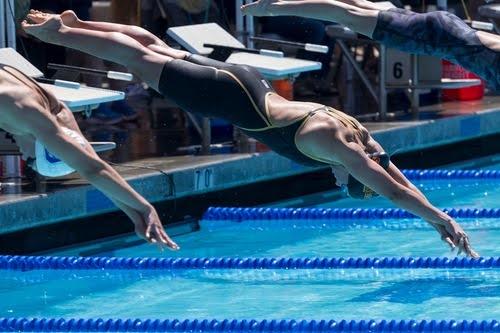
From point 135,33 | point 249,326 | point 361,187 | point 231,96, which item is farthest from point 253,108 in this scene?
point 249,326

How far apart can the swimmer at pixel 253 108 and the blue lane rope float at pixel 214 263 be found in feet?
2.07

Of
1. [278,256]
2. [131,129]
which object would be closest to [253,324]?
[278,256]

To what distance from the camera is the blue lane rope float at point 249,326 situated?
20.0ft

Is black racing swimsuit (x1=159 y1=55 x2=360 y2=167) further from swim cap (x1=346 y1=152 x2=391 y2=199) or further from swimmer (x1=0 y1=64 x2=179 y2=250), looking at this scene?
swimmer (x1=0 y1=64 x2=179 y2=250)

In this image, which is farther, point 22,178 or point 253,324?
point 22,178

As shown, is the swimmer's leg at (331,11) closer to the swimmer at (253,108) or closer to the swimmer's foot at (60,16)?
the swimmer at (253,108)

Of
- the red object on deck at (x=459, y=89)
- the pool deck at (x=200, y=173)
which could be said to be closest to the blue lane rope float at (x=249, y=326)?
the pool deck at (x=200, y=173)

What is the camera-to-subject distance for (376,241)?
8.74 m

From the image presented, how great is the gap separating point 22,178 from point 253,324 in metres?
3.08

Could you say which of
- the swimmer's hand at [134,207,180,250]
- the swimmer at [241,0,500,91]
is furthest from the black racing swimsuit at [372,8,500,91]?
the swimmer's hand at [134,207,180,250]

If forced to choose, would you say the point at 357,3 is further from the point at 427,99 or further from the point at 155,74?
the point at 427,99

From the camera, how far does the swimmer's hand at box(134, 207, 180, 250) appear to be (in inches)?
209

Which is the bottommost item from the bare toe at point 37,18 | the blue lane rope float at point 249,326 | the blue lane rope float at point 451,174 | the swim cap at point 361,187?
the blue lane rope float at point 451,174

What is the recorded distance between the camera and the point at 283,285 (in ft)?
24.9
